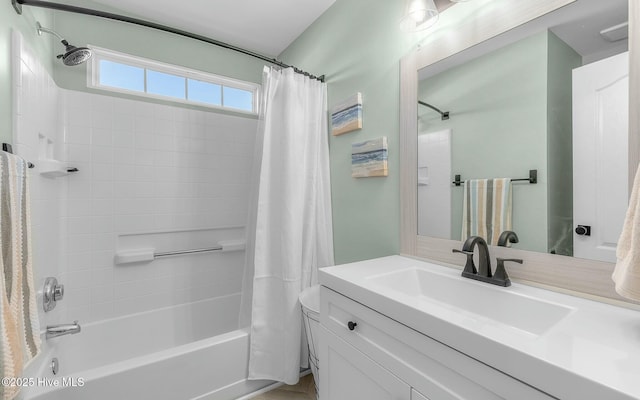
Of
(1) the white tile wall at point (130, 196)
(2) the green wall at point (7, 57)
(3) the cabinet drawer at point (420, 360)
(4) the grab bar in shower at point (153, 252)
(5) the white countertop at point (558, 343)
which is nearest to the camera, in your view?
(5) the white countertop at point (558, 343)

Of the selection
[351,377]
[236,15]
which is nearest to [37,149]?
[236,15]

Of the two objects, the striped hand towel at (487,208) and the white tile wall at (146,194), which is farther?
the white tile wall at (146,194)

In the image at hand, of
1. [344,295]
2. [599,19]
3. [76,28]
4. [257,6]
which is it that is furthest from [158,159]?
[599,19]

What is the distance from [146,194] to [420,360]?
2207 mm

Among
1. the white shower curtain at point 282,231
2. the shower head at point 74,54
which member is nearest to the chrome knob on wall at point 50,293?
the white shower curtain at point 282,231

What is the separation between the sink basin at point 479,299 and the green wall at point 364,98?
1.09 feet

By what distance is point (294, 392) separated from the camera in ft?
5.69

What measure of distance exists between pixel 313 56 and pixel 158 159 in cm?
147

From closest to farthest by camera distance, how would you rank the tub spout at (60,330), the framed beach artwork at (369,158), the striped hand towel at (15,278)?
the striped hand towel at (15,278)
the tub spout at (60,330)
the framed beach artwork at (369,158)

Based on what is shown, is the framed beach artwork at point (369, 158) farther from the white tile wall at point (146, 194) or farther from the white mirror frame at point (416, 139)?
the white tile wall at point (146, 194)

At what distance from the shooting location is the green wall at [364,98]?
152 cm

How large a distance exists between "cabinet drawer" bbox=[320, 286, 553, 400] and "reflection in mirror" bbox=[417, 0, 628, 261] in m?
0.57

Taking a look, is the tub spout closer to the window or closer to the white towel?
the window

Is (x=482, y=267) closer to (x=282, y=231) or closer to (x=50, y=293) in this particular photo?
(x=282, y=231)
